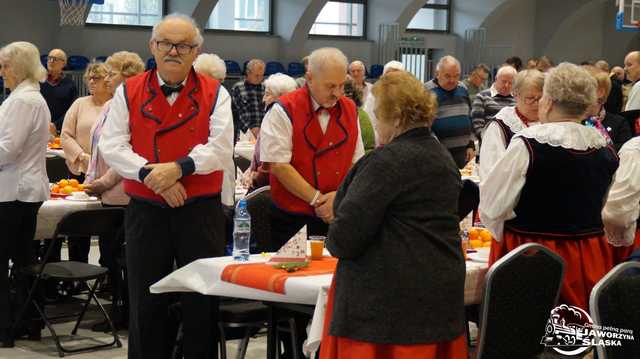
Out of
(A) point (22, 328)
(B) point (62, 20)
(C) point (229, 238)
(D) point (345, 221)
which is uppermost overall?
(B) point (62, 20)

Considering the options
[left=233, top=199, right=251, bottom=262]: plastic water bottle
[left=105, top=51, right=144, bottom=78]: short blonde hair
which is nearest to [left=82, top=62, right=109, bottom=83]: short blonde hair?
[left=105, top=51, right=144, bottom=78]: short blonde hair

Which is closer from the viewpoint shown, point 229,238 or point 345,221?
point 345,221

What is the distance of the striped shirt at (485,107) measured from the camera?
872 cm

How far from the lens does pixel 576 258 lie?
3.95 m

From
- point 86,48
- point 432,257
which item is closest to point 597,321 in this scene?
point 432,257

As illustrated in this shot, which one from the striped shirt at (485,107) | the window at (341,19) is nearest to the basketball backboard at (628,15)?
the window at (341,19)

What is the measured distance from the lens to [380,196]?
3.14 metres

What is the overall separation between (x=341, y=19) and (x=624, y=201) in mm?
13912

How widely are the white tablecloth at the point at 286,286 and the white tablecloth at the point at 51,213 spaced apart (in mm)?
1868

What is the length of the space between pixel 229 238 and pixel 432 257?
94.7 inches

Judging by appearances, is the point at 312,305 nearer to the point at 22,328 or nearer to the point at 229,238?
the point at 229,238

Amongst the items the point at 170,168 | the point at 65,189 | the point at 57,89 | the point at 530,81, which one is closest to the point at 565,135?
the point at 530,81

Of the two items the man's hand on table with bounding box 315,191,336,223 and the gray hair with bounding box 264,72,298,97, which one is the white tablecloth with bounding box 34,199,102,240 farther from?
the man's hand on table with bounding box 315,191,336,223

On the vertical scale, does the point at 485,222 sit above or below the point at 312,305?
above
